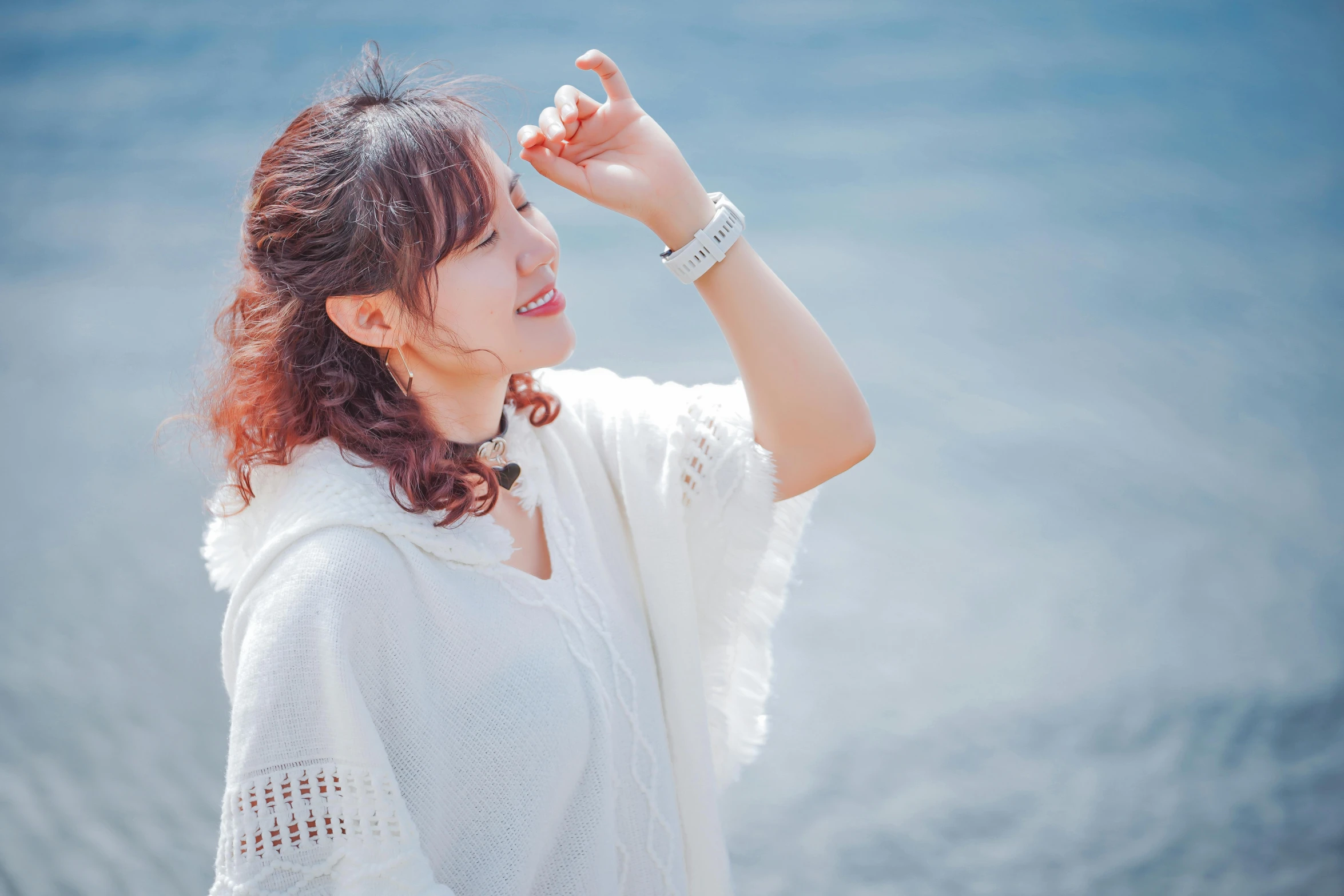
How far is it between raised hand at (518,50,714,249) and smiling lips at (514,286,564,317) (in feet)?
0.38

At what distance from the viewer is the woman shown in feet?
2.91

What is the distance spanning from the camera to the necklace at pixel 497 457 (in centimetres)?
111

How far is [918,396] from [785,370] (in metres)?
2.03

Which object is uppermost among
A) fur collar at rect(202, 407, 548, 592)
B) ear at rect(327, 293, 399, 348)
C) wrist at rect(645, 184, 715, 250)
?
wrist at rect(645, 184, 715, 250)

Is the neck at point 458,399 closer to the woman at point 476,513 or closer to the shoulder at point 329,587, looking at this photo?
the woman at point 476,513

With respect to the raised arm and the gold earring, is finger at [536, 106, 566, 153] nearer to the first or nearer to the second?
the raised arm

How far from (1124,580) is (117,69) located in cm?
356

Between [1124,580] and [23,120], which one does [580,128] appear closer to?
[1124,580]

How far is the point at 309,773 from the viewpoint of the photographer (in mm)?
876

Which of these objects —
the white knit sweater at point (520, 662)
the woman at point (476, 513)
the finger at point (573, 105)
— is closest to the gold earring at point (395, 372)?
the woman at point (476, 513)

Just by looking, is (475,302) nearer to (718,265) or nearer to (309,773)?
(718,265)

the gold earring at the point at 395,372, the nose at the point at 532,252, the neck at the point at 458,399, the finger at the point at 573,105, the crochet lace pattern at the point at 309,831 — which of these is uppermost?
the finger at the point at 573,105

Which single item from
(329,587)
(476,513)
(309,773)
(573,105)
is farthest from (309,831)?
(573,105)

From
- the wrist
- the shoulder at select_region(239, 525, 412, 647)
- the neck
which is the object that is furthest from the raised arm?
the shoulder at select_region(239, 525, 412, 647)
